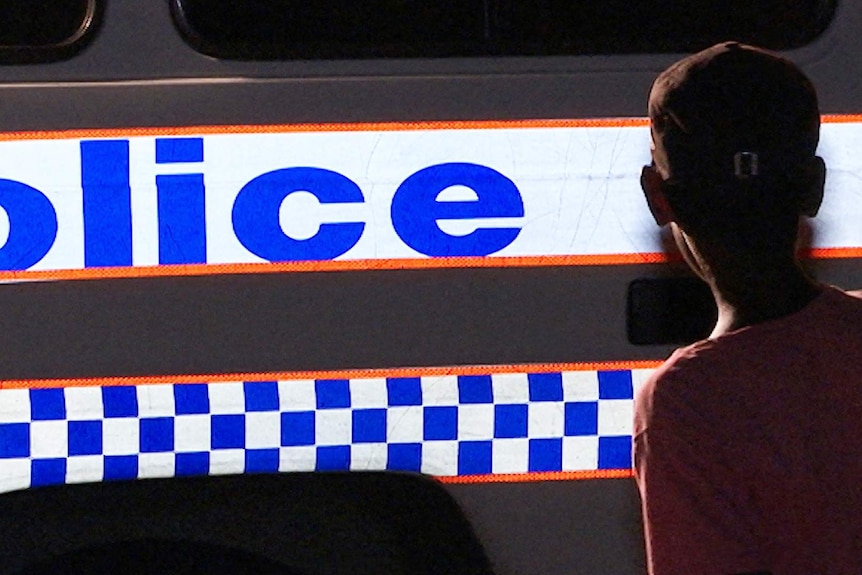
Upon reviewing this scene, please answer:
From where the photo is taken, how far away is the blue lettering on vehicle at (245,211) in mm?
2025

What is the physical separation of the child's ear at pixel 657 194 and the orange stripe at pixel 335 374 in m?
0.85

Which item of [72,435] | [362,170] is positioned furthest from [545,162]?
[72,435]

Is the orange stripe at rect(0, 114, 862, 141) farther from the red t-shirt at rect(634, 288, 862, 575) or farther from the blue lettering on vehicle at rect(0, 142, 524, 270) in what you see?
the red t-shirt at rect(634, 288, 862, 575)

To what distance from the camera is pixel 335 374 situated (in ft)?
6.82

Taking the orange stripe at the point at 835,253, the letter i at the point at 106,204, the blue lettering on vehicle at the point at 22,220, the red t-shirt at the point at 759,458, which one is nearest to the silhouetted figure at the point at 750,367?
the red t-shirt at the point at 759,458

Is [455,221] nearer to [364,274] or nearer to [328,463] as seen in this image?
[364,274]

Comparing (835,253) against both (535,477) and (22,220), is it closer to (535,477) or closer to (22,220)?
(535,477)

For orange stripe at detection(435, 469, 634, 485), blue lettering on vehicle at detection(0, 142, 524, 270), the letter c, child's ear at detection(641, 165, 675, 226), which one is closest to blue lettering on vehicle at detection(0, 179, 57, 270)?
blue lettering on vehicle at detection(0, 142, 524, 270)

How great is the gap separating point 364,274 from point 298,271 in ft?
0.39

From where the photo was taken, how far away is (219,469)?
207 centimetres

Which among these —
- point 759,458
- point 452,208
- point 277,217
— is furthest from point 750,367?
point 277,217

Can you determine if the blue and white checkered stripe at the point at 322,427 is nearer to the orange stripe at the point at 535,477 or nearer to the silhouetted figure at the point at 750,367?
the orange stripe at the point at 535,477

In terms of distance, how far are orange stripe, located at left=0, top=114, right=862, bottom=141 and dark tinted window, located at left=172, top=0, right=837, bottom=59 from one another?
0.13m

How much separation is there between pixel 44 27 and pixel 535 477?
3.93 ft
